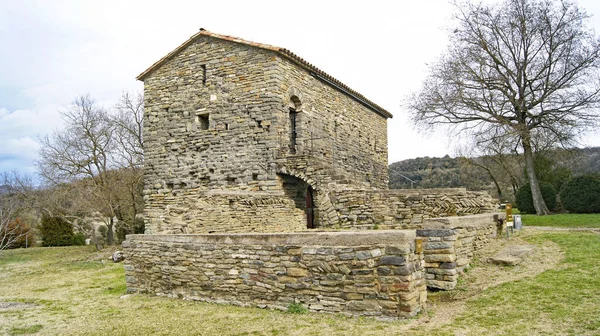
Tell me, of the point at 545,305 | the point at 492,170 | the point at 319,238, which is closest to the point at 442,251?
the point at 545,305

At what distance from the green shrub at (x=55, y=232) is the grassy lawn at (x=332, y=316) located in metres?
16.0

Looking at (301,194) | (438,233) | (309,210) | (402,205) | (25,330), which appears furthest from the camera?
(309,210)

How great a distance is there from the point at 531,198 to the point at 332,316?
1978 cm

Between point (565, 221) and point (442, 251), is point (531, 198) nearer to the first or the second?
point (565, 221)

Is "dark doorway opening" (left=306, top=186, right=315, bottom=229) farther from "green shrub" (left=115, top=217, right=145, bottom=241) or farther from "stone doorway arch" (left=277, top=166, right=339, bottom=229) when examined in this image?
"green shrub" (left=115, top=217, right=145, bottom=241)

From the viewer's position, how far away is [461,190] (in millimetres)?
10945

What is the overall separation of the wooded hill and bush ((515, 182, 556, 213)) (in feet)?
6.69

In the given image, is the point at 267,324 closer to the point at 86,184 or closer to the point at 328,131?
the point at 328,131

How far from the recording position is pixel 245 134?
1491 cm

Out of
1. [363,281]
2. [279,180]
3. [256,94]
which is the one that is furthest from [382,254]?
[256,94]

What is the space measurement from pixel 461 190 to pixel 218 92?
9227mm

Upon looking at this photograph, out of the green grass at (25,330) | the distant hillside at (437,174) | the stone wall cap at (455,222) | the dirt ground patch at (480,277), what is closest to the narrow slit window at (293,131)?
the stone wall cap at (455,222)

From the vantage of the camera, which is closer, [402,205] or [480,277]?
[480,277]

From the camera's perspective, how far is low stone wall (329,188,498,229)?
10961mm
